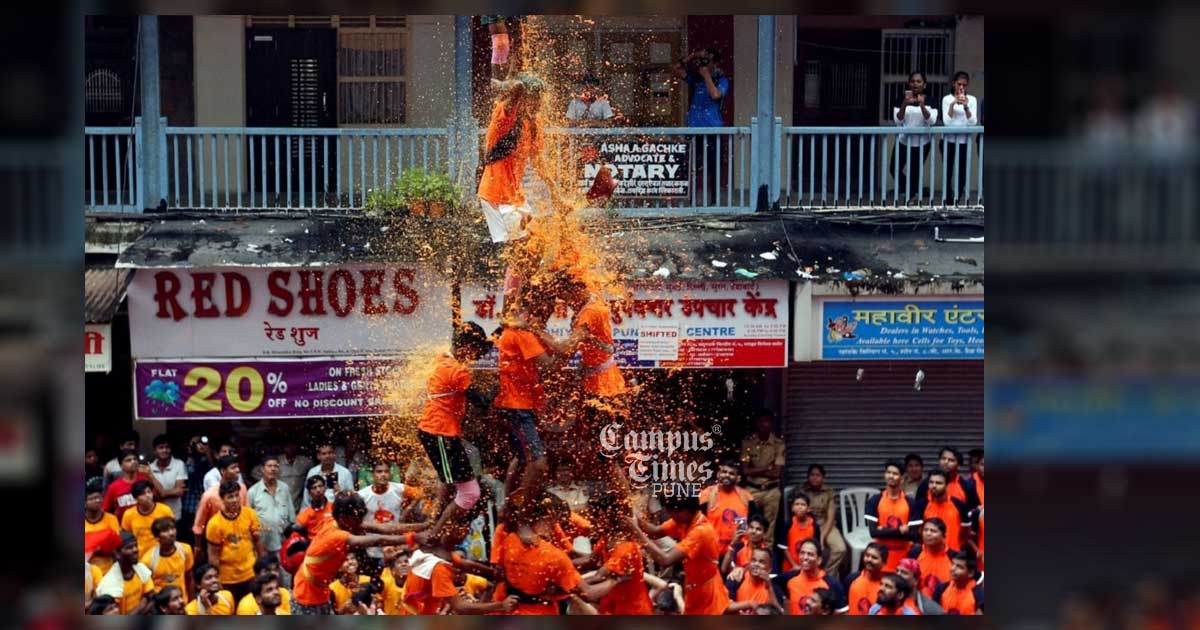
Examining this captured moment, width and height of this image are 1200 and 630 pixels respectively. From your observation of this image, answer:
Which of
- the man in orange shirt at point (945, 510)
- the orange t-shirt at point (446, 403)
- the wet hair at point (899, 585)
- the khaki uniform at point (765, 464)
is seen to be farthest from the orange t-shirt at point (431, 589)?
the man in orange shirt at point (945, 510)

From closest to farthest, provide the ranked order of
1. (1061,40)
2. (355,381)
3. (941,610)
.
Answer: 1. (1061,40)
2. (941,610)
3. (355,381)

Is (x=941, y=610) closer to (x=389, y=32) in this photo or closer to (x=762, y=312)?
(x=762, y=312)

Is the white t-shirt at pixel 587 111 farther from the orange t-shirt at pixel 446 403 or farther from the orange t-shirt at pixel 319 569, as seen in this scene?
the orange t-shirt at pixel 319 569

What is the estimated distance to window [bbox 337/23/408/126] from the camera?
10.6 metres

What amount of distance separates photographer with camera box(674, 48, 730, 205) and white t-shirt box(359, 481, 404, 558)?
A: 239cm

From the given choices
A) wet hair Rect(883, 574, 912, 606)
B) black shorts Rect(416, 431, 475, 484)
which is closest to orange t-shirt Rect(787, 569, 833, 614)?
wet hair Rect(883, 574, 912, 606)

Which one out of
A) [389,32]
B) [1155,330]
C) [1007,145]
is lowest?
[1155,330]

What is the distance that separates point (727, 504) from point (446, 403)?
63.9 inches

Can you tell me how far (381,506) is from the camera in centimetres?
962

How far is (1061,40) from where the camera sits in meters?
6.45

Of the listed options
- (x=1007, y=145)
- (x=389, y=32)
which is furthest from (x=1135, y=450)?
(x=389, y=32)

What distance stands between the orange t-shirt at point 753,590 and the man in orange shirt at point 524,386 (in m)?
1.30

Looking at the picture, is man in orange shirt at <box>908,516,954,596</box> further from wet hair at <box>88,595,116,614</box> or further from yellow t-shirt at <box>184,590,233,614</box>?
wet hair at <box>88,595,116,614</box>

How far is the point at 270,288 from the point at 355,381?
71cm
